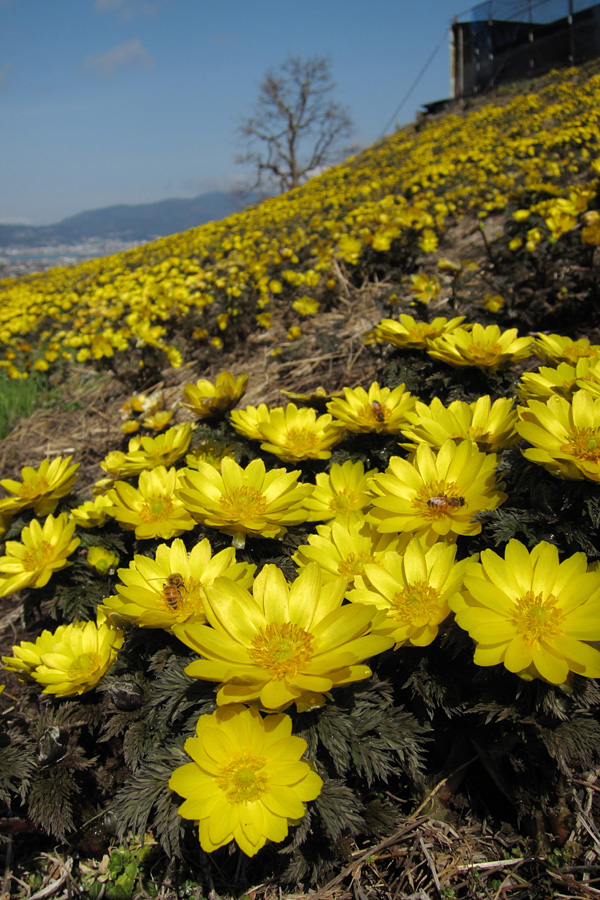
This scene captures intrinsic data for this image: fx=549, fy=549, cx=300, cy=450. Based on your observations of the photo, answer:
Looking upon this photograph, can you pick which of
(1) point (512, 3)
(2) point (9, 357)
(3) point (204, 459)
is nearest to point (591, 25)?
(1) point (512, 3)

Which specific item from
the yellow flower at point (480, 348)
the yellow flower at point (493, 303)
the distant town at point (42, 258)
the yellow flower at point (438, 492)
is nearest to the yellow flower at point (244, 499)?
the yellow flower at point (438, 492)

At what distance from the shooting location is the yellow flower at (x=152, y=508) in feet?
5.67

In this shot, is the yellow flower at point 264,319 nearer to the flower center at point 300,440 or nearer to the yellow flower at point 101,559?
the flower center at point 300,440

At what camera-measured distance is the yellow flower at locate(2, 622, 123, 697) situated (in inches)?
63.5

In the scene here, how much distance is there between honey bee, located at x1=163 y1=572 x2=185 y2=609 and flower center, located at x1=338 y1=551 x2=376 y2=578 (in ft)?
1.45

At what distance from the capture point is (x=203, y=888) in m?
1.48

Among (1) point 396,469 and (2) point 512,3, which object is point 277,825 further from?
(2) point 512,3

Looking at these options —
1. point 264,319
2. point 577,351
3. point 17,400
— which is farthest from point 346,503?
point 17,400

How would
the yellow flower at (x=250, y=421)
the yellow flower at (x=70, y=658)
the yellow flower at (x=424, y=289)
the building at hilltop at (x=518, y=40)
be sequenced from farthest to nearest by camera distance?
1. the building at hilltop at (x=518, y=40)
2. the yellow flower at (x=424, y=289)
3. the yellow flower at (x=250, y=421)
4. the yellow flower at (x=70, y=658)

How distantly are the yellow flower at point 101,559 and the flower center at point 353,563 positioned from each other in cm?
86

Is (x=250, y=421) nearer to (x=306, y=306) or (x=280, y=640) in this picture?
(x=280, y=640)

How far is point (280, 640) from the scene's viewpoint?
1192 mm

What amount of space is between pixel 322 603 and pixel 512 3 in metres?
26.8

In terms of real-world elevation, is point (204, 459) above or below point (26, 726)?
above
